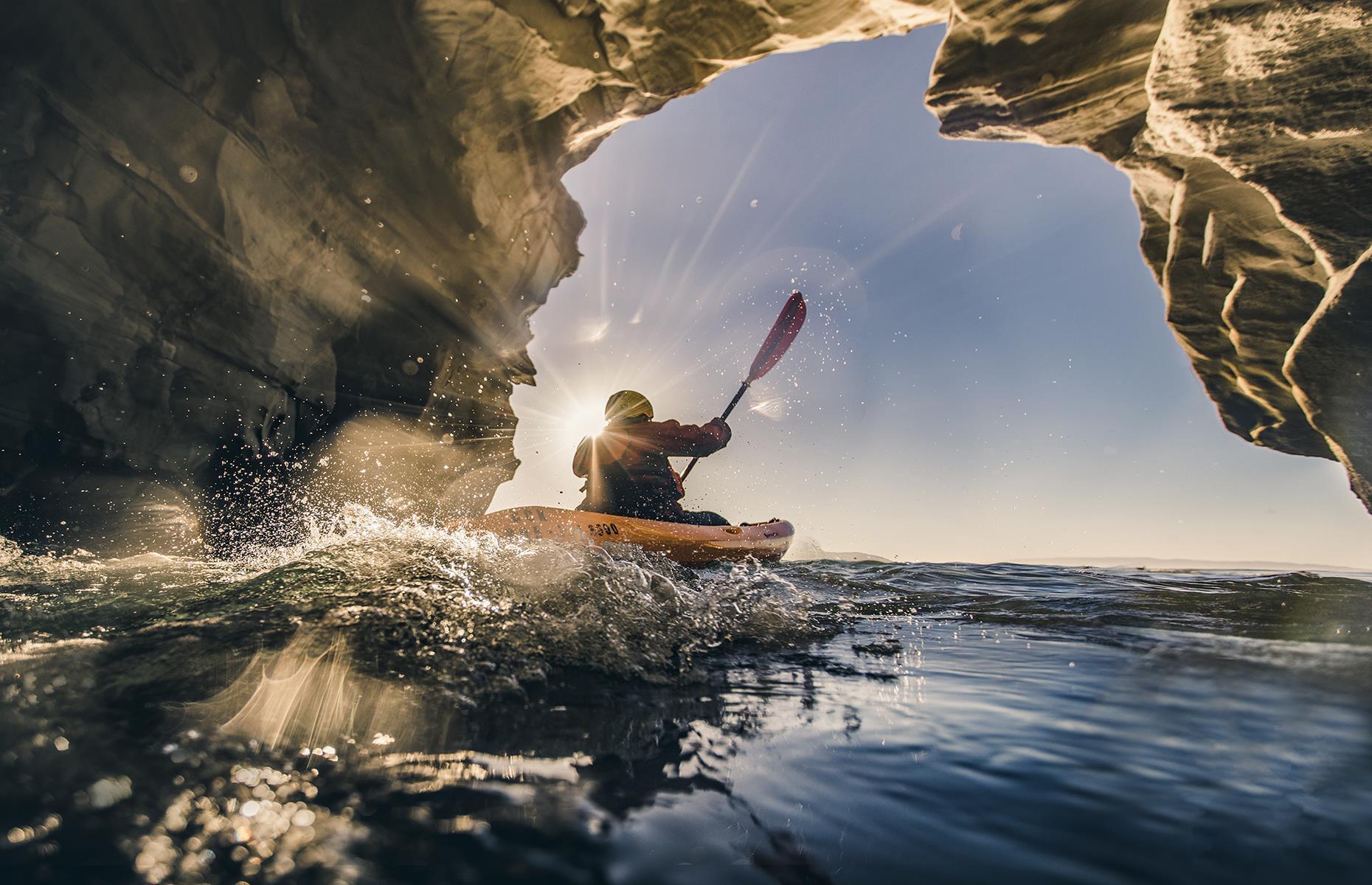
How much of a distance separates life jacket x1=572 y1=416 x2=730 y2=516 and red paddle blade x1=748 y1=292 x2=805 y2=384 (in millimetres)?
3356

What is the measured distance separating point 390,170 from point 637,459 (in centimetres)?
580

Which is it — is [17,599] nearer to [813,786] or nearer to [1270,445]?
[813,786]

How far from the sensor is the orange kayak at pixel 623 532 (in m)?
6.54

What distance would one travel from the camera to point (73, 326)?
259 inches

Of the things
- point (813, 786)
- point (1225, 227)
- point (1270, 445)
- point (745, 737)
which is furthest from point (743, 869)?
point (1270, 445)

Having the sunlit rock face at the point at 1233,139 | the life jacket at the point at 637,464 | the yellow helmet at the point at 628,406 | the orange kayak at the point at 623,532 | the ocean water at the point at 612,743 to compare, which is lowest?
the ocean water at the point at 612,743

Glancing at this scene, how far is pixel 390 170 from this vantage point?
25.9ft

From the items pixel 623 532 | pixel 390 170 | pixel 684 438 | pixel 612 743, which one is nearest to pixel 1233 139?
pixel 684 438

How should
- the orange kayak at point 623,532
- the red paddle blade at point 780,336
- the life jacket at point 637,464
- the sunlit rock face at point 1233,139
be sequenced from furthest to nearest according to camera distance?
1. the red paddle blade at point 780,336
2. the life jacket at point 637,464
3. the orange kayak at point 623,532
4. the sunlit rock face at point 1233,139

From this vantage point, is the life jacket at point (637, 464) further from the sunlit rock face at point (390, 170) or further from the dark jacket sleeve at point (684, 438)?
the sunlit rock face at point (390, 170)

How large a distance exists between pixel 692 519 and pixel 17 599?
21.4ft

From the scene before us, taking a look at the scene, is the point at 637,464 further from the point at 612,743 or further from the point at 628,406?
the point at 612,743

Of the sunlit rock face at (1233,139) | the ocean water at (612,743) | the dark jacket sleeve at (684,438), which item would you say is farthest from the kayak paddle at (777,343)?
the ocean water at (612,743)

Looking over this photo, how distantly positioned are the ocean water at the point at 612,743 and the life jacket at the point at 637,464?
4352 mm
